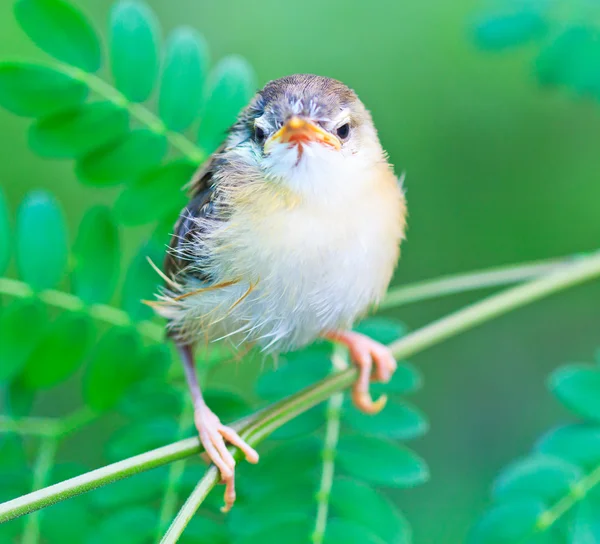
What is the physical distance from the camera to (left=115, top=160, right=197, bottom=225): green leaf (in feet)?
7.02

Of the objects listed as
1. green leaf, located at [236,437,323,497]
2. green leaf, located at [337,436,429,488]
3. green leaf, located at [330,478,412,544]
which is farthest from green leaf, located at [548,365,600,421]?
green leaf, located at [236,437,323,497]

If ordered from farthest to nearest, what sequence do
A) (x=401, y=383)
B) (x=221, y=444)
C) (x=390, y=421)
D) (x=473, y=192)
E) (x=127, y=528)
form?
1. (x=473, y=192)
2. (x=401, y=383)
3. (x=390, y=421)
4. (x=127, y=528)
5. (x=221, y=444)

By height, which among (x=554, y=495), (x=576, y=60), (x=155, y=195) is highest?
(x=576, y=60)

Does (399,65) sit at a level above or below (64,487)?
above

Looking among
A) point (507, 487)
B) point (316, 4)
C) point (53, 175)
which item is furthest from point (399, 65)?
point (507, 487)

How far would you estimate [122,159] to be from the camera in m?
2.11

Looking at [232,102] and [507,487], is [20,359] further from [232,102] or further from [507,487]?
[507,487]

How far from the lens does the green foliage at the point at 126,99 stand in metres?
1.96

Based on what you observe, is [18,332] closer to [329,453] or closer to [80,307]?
[80,307]

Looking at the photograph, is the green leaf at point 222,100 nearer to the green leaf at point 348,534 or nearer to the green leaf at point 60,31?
the green leaf at point 60,31

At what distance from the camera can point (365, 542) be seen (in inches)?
72.2

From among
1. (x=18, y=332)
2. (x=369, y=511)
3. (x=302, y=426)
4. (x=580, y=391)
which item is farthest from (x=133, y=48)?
(x=580, y=391)

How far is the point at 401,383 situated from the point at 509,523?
49 centimetres

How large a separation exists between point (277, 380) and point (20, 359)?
0.74 metres
